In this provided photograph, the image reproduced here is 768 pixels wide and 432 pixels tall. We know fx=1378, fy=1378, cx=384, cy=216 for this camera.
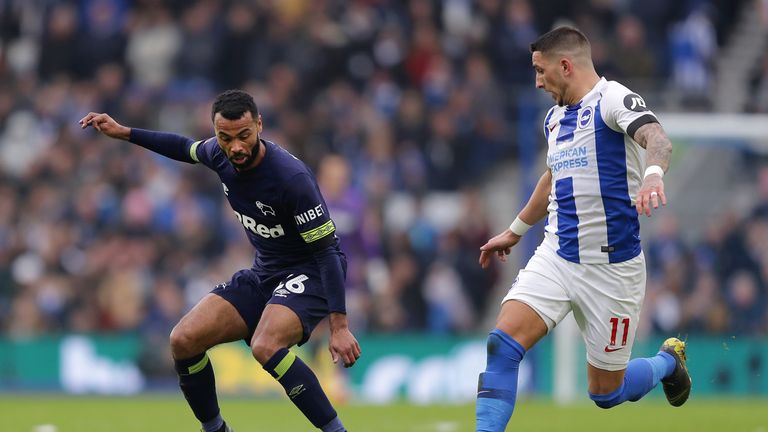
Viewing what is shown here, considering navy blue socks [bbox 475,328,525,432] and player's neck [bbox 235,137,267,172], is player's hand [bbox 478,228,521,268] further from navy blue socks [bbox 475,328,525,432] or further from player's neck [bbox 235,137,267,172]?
player's neck [bbox 235,137,267,172]

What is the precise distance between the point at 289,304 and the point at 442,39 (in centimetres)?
1280

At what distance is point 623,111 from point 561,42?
1.97 feet

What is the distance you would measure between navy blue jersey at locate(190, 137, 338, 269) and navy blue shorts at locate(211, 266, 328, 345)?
0.09 m

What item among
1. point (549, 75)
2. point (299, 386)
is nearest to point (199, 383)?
point (299, 386)

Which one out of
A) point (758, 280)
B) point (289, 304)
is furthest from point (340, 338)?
point (758, 280)

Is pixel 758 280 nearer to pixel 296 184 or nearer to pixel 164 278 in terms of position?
pixel 164 278

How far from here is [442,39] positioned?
2053 centimetres

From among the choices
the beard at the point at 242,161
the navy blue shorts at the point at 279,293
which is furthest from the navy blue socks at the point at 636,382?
the beard at the point at 242,161

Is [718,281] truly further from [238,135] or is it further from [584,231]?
[238,135]

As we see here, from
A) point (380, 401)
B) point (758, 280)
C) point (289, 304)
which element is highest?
point (758, 280)

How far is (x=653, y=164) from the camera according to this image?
22.7ft

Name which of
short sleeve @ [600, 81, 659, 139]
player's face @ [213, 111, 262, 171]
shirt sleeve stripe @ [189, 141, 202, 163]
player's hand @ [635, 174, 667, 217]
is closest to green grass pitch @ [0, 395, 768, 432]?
shirt sleeve stripe @ [189, 141, 202, 163]

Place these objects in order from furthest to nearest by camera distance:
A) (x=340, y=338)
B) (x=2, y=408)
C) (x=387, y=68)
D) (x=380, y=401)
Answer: (x=387, y=68) → (x=380, y=401) → (x=2, y=408) → (x=340, y=338)

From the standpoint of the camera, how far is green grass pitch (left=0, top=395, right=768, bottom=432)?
1172 centimetres
